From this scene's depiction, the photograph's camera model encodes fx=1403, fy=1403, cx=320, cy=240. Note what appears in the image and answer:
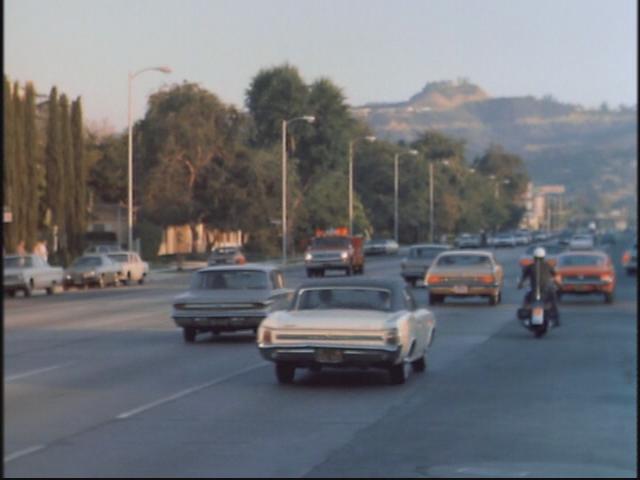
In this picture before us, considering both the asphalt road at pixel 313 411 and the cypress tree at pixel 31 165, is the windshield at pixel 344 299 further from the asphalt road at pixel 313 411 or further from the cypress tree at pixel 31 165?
the cypress tree at pixel 31 165

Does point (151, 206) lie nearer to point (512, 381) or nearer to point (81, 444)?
point (512, 381)

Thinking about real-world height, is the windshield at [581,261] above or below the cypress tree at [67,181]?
below

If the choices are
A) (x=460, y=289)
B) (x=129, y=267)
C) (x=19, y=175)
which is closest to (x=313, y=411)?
(x=460, y=289)

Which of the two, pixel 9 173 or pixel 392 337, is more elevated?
pixel 9 173

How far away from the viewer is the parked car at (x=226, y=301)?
1016 inches

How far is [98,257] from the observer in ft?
187

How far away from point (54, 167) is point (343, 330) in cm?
5162

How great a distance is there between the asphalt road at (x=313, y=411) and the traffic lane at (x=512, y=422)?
27mm

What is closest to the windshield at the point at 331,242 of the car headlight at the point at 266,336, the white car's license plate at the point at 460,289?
the white car's license plate at the point at 460,289

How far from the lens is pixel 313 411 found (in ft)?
52.3

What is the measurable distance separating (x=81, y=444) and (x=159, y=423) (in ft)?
5.49

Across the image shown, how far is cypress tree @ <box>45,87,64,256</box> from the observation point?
65.9 metres

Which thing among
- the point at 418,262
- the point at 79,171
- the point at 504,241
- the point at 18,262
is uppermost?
the point at 79,171

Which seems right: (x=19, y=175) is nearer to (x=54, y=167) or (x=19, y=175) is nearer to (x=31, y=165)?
(x=31, y=165)
